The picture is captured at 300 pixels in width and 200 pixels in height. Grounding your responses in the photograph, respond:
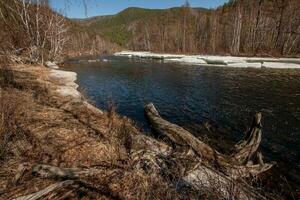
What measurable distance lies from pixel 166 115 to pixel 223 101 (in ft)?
16.9

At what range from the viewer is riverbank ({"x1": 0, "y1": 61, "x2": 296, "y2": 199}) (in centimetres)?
486

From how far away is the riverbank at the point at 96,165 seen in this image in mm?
4859

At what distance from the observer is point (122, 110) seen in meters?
14.8

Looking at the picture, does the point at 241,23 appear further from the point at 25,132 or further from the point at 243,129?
the point at 25,132

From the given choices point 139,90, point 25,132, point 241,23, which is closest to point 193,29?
point 241,23

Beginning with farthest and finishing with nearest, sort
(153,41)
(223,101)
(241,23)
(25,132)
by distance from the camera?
1. (153,41)
2. (241,23)
3. (223,101)
4. (25,132)

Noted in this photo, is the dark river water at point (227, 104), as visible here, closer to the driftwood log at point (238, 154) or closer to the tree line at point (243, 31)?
the driftwood log at point (238, 154)

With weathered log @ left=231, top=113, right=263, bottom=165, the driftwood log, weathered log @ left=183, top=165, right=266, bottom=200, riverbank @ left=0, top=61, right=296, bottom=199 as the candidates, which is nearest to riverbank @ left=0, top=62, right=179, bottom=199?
riverbank @ left=0, top=61, right=296, bottom=199

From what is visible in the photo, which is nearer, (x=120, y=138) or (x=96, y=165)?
(x=96, y=165)

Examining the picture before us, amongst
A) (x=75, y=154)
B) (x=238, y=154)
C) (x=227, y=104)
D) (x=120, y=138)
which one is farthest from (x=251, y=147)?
(x=227, y=104)

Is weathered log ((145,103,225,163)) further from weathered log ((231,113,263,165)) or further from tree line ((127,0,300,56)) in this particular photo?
tree line ((127,0,300,56))

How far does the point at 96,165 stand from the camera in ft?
19.9

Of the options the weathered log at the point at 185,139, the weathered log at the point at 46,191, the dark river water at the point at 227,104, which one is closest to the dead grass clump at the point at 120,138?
the weathered log at the point at 185,139

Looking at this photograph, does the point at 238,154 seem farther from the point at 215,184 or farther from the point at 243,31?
the point at 243,31
